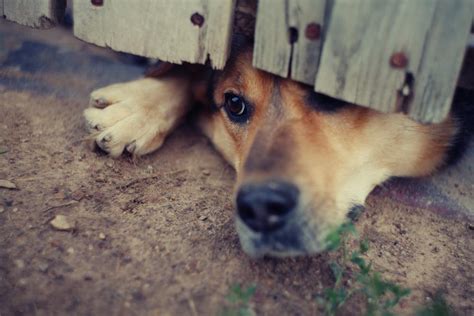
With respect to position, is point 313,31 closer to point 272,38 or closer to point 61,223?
point 272,38

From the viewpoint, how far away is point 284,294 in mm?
1671

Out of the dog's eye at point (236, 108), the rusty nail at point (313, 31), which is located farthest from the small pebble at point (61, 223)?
the rusty nail at point (313, 31)

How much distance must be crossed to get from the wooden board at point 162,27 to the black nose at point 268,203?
710mm

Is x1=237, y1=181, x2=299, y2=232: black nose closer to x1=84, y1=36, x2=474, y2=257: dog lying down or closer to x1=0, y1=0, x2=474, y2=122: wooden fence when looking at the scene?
x1=84, y1=36, x2=474, y2=257: dog lying down

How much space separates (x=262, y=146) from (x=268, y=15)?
524mm

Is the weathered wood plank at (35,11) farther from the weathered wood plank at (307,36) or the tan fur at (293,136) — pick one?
the weathered wood plank at (307,36)

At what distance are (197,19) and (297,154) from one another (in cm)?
→ 78

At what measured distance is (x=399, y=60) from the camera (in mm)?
1729

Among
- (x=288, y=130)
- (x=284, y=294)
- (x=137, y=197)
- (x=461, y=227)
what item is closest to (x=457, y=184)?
(x=461, y=227)

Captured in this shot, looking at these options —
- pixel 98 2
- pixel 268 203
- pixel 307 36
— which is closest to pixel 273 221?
pixel 268 203

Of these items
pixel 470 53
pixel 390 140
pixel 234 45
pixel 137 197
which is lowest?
pixel 137 197

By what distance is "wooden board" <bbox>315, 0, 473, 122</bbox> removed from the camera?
1670mm

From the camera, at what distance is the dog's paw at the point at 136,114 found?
246cm

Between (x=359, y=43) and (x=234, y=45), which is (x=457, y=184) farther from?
(x=234, y=45)
